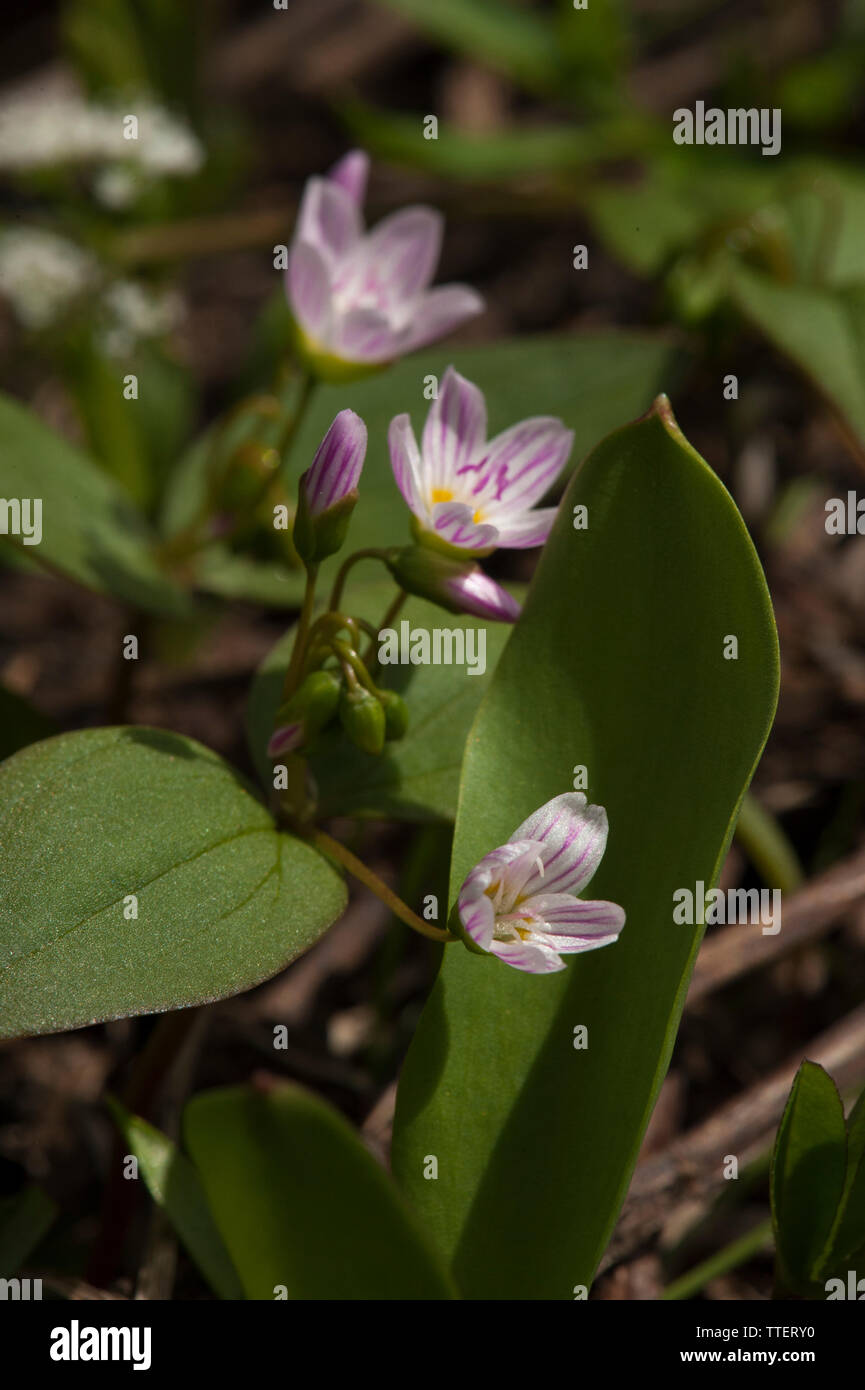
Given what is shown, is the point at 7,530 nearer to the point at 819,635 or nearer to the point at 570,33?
the point at 819,635

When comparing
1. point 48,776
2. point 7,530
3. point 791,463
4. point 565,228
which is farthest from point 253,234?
point 48,776

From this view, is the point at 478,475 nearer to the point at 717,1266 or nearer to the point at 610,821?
the point at 610,821

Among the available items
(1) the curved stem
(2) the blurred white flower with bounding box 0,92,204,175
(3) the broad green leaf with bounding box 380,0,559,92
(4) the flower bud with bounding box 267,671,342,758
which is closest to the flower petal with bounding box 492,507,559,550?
(4) the flower bud with bounding box 267,671,342,758

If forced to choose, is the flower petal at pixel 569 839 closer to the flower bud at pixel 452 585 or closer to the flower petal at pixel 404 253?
the flower bud at pixel 452 585

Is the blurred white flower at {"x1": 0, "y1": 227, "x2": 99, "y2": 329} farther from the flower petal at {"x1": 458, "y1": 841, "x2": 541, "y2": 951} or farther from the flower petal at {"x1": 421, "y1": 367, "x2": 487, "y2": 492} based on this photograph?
the flower petal at {"x1": 458, "y1": 841, "x2": 541, "y2": 951}

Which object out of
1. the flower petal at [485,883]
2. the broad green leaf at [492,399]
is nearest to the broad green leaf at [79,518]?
the broad green leaf at [492,399]

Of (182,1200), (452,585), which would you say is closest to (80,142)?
(452,585)
